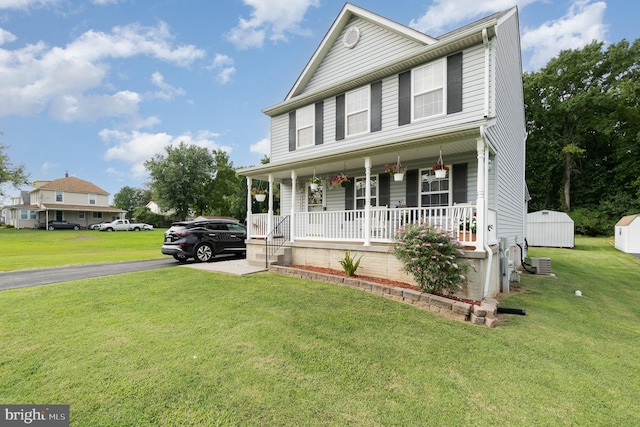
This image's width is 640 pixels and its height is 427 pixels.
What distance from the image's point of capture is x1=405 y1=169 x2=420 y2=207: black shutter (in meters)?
8.81

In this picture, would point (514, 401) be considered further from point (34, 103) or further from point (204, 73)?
point (34, 103)

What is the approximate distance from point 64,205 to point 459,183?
4856 centimetres

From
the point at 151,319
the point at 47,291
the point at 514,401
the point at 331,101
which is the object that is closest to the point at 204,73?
the point at 331,101

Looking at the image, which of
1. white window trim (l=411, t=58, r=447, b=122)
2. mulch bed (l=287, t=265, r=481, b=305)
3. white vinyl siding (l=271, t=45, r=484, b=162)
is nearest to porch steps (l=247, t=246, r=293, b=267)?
mulch bed (l=287, t=265, r=481, b=305)

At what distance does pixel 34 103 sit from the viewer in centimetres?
1916

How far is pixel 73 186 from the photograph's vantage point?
39.8m

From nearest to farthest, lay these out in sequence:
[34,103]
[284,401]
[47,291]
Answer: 1. [284,401]
2. [47,291]
3. [34,103]

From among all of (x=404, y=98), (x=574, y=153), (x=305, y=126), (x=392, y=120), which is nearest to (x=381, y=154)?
(x=392, y=120)

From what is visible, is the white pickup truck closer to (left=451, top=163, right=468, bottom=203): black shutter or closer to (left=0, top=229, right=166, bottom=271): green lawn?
(left=0, top=229, right=166, bottom=271): green lawn

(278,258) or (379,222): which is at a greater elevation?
(379,222)

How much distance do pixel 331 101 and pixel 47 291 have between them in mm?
10022

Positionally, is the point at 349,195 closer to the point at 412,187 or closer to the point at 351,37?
the point at 412,187

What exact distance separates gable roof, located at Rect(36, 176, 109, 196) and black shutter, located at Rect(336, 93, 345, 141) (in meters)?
44.8

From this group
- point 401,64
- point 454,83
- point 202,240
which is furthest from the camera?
point 202,240
